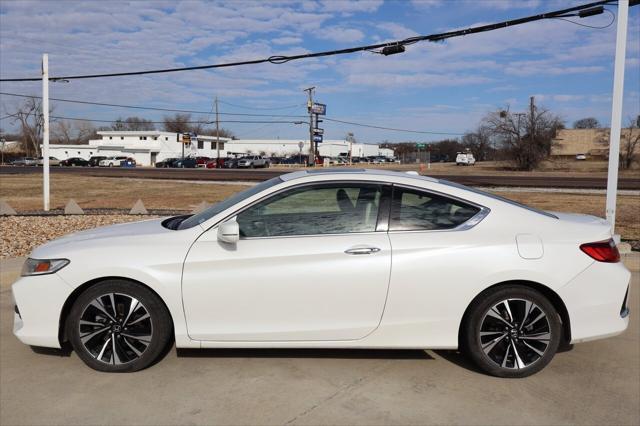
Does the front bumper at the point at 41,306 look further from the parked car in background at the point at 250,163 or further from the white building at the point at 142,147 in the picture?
the white building at the point at 142,147

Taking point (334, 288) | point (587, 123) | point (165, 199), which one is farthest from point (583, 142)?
point (334, 288)

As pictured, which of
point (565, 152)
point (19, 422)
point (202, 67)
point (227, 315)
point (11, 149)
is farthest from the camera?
point (11, 149)

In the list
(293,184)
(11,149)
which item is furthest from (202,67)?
(11,149)

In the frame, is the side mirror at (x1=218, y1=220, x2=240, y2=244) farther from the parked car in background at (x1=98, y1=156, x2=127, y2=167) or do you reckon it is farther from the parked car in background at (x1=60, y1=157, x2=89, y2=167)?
the parked car in background at (x1=60, y1=157, x2=89, y2=167)

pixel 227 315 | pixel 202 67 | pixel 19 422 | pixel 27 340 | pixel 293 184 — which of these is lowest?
pixel 19 422

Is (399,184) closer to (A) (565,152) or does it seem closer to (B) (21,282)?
(B) (21,282)

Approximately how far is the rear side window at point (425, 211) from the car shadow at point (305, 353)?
1.14 m

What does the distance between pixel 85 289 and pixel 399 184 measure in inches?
97.1

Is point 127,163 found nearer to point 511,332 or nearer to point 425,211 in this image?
point 425,211

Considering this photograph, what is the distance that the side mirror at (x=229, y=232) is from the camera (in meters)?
3.69

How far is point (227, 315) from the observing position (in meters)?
3.81

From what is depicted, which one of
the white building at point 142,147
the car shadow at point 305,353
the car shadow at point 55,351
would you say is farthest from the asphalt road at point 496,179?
the white building at point 142,147

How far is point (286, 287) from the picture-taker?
3771mm

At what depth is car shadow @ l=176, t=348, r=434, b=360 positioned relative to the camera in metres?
4.29
